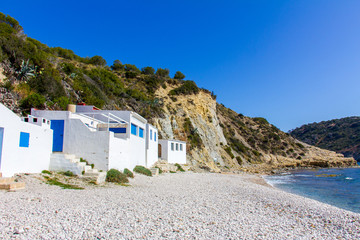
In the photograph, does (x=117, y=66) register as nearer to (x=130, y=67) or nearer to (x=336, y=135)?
(x=130, y=67)

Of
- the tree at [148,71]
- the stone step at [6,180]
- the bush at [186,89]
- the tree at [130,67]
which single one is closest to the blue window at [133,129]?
the stone step at [6,180]

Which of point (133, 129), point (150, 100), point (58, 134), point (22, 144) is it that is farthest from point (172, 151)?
point (22, 144)

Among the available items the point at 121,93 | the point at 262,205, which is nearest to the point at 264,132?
the point at 121,93

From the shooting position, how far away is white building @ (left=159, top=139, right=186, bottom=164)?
29.9m

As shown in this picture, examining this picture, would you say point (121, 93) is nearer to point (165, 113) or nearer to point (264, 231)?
point (165, 113)

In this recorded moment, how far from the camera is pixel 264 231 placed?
22.6 ft

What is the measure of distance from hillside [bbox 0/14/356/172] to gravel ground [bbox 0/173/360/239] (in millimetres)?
12645

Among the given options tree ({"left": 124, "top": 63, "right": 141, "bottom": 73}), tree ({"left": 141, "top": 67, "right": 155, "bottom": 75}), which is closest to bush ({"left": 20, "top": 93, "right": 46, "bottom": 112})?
tree ({"left": 124, "top": 63, "right": 141, "bottom": 73})

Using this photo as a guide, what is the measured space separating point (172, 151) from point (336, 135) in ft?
326

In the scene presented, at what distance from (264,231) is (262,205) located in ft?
12.8

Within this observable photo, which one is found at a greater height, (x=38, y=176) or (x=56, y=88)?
(x=56, y=88)

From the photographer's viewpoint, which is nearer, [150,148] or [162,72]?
[150,148]

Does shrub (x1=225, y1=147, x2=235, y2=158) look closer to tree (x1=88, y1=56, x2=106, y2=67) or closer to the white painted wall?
the white painted wall

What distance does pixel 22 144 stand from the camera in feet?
38.7
